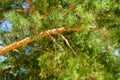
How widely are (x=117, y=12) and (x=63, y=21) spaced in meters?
0.65

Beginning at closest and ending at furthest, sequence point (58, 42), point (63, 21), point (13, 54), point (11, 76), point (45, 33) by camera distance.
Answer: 1. point (63, 21)
2. point (45, 33)
3. point (58, 42)
4. point (13, 54)
5. point (11, 76)

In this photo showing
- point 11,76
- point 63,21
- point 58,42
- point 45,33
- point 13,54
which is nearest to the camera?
point 63,21

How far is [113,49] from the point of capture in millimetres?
4312

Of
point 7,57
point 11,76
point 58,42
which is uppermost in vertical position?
point 58,42

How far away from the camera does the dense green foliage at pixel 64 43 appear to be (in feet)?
11.3

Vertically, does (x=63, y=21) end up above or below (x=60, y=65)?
above

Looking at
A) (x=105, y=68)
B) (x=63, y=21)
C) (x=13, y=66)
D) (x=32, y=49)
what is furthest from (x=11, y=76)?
(x=63, y=21)

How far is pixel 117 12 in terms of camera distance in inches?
147

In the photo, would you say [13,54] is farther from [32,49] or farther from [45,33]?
[45,33]

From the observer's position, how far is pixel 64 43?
4152 mm

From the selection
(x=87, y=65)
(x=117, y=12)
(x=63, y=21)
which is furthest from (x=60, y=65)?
(x=117, y=12)

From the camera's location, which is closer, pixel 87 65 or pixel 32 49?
pixel 87 65

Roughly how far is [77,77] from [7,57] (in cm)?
143

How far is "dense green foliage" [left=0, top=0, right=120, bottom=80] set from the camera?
3.44 m
